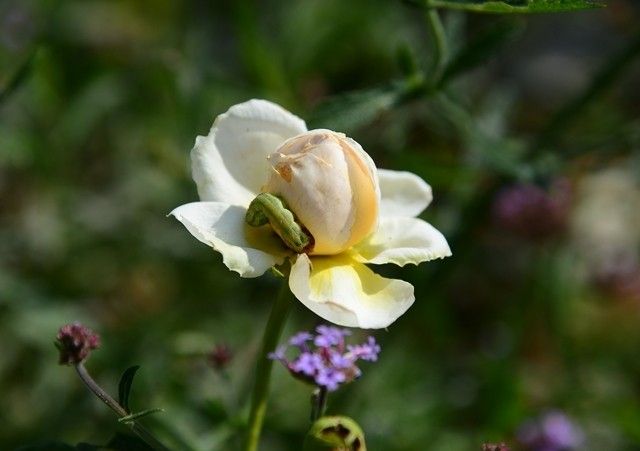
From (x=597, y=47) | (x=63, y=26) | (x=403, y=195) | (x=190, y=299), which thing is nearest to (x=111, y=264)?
(x=190, y=299)

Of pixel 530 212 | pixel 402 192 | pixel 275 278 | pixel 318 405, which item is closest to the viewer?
pixel 318 405

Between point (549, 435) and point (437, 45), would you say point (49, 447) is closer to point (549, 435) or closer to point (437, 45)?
point (437, 45)

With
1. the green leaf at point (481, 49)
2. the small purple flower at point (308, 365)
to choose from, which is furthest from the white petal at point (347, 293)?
the green leaf at point (481, 49)

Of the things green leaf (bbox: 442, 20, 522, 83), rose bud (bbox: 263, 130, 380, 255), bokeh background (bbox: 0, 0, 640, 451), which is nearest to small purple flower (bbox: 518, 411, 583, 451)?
bokeh background (bbox: 0, 0, 640, 451)

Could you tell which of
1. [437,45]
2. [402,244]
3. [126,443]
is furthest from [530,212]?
[126,443]

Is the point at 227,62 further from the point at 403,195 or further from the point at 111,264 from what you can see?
the point at 403,195

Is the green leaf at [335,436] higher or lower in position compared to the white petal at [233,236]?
lower

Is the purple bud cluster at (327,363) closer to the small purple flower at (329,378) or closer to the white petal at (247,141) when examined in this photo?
the small purple flower at (329,378)
